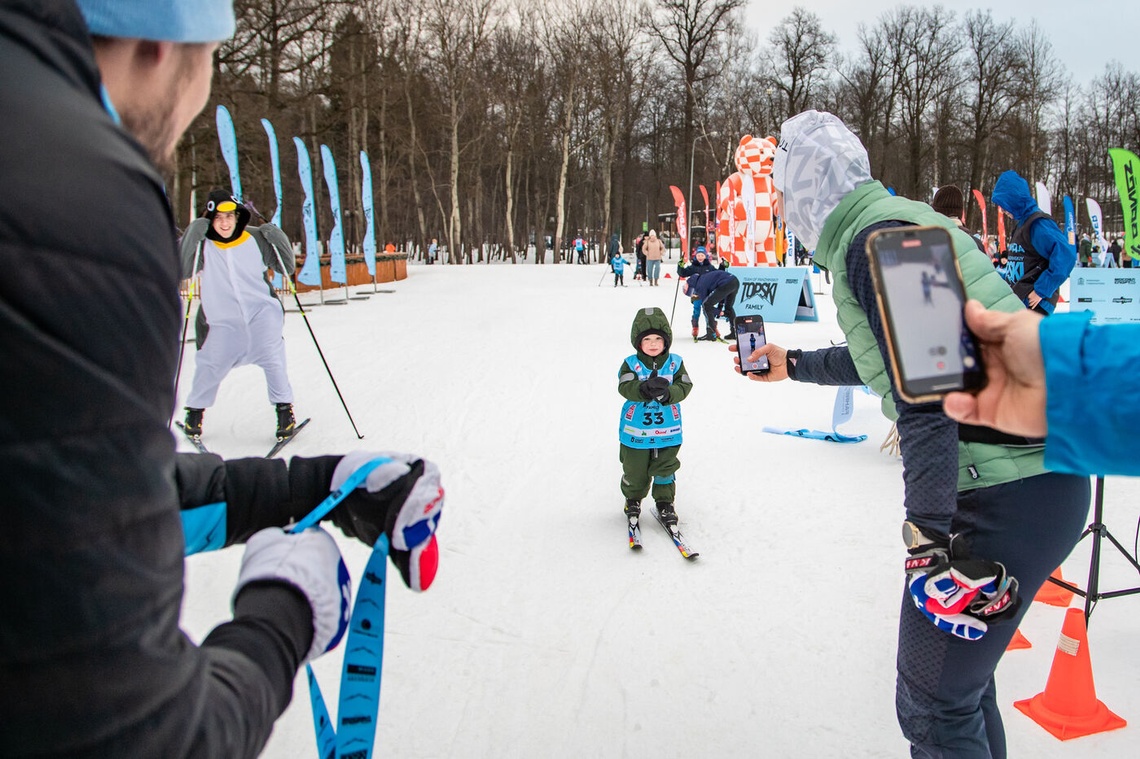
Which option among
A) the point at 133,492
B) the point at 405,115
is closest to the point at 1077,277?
the point at 133,492

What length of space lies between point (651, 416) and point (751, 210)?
9824 mm

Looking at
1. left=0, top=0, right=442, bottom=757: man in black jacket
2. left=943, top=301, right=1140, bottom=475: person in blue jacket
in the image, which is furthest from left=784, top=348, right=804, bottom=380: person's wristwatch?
left=0, top=0, right=442, bottom=757: man in black jacket

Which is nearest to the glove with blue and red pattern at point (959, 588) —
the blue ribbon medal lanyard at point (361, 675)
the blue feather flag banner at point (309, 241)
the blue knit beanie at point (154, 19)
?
the blue ribbon medal lanyard at point (361, 675)

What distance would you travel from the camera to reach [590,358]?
35.0 ft

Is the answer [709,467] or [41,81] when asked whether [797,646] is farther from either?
[41,81]

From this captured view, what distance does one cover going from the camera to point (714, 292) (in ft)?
39.7

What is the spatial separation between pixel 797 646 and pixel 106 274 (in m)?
3.50

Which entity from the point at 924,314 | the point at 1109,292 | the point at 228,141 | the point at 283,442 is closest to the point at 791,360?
the point at 924,314

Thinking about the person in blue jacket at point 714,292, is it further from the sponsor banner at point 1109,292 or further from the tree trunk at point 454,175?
the tree trunk at point 454,175

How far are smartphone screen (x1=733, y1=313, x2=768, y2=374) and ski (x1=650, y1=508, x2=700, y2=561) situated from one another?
1731 millimetres

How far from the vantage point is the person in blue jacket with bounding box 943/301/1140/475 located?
972 mm

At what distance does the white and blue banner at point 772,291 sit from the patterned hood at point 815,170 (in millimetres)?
11801

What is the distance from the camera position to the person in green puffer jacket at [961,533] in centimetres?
187

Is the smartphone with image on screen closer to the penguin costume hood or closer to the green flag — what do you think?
the penguin costume hood
